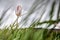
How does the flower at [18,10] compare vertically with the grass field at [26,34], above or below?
above

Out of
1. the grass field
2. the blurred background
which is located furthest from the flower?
the grass field

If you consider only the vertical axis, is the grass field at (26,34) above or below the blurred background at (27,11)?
below

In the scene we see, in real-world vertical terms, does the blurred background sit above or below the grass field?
above

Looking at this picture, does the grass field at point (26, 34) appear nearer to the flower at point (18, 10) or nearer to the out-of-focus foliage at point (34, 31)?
the out-of-focus foliage at point (34, 31)

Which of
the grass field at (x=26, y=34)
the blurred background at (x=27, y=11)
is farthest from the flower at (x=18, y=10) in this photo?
the grass field at (x=26, y=34)

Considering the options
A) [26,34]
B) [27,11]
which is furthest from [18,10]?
[26,34]

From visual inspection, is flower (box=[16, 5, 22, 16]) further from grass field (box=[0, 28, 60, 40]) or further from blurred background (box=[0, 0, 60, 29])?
grass field (box=[0, 28, 60, 40])

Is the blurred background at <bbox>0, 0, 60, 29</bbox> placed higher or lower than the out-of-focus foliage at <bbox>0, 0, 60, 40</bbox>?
higher

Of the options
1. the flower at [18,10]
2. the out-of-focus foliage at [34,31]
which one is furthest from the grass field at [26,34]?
the flower at [18,10]

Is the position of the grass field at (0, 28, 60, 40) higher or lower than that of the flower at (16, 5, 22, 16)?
lower

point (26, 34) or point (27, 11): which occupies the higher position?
point (27, 11)

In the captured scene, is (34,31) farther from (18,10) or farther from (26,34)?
(18,10)

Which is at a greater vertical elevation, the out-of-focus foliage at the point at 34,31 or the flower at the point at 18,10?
the flower at the point at 18,10

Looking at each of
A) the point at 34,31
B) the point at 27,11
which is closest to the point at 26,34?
the point at 34,31
